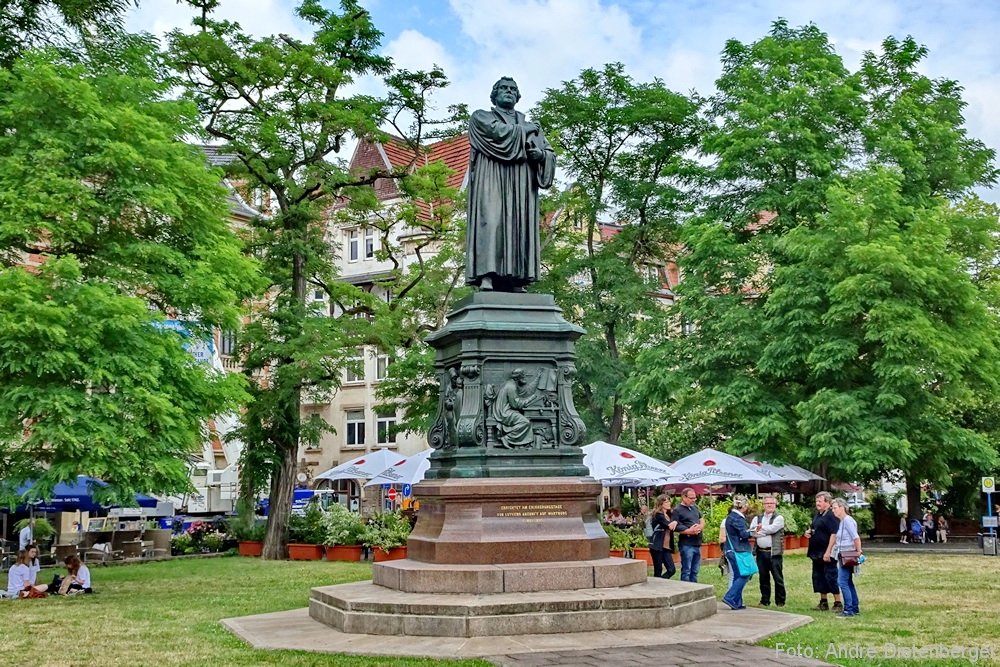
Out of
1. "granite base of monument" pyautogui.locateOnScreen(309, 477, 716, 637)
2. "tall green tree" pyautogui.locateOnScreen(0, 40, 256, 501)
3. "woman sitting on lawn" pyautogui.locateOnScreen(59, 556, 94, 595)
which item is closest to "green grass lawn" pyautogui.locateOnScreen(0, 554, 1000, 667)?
"woman sitting on lawn" pyautogui.locateOnScreen(59, 556, 94, 595)

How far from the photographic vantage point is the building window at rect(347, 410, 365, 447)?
51625 mm

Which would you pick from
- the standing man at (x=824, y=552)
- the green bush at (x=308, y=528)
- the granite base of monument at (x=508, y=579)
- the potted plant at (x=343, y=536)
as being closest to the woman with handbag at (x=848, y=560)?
the standing man at (x=824, y=552)

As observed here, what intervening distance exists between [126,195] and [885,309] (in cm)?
1783

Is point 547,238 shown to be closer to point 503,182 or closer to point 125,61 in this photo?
point 125,61

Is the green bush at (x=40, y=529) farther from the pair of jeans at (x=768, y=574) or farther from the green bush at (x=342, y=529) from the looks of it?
A: the pair of jeans at (x=768, y=574)

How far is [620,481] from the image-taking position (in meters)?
25.0

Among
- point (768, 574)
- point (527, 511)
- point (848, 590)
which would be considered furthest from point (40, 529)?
point (848, 590)

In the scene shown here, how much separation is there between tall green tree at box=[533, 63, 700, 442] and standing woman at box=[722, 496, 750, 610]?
20203 millimetres

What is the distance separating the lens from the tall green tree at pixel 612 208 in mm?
34781

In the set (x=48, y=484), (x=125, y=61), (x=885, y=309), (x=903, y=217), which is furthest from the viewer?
(x=903, y=217)

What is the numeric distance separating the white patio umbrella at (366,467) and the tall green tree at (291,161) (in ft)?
4.05

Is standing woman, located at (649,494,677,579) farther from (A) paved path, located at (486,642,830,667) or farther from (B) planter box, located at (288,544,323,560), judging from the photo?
(B) planter box, located at (288,544,323,560)

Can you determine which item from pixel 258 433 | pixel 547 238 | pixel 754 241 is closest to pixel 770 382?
pixel 754 241

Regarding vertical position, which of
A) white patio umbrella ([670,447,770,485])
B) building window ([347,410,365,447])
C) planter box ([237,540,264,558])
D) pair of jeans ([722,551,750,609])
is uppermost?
building window ([347,410,365,447])
